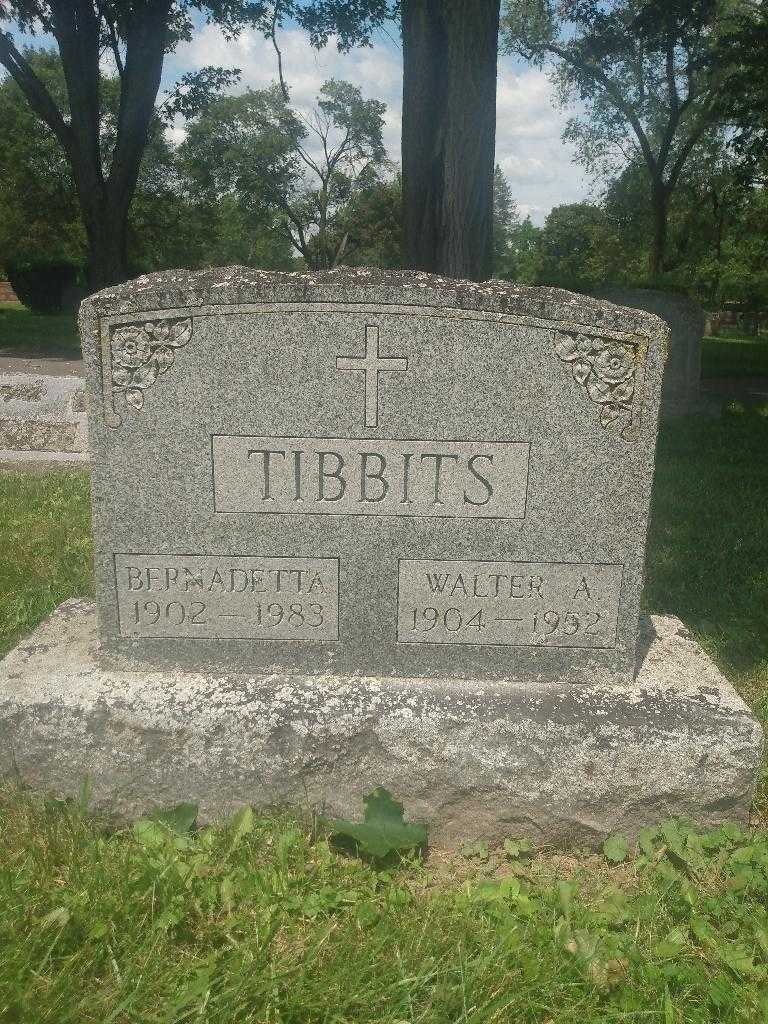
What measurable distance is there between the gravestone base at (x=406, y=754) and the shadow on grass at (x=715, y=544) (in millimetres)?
1280

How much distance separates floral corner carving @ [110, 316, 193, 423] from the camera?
250 cm

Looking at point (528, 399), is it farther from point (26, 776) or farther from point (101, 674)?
point (26, 776)

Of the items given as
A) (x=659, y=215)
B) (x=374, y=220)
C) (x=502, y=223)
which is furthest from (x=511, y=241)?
(x=659, y=215)

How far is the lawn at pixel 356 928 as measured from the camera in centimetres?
182

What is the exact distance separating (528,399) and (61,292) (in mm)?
30255

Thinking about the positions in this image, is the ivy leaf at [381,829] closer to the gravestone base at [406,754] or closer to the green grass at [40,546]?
the gravestone base at [406,754]

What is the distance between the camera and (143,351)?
2.51m

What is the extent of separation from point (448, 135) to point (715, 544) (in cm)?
339

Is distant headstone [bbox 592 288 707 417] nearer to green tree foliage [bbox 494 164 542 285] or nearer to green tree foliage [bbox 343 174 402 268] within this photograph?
green tree foliage [bbox 343 174 402 268]

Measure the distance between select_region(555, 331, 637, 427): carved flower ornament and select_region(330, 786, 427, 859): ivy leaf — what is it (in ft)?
4.53

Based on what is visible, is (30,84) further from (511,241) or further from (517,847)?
(511,241)

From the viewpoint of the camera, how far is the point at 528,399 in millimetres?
2553

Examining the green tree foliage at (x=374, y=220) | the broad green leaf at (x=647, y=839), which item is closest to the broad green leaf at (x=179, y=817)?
the broad green leaf at (x=647, y=839)

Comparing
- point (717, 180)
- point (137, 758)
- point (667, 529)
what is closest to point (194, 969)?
point (137, 758)
